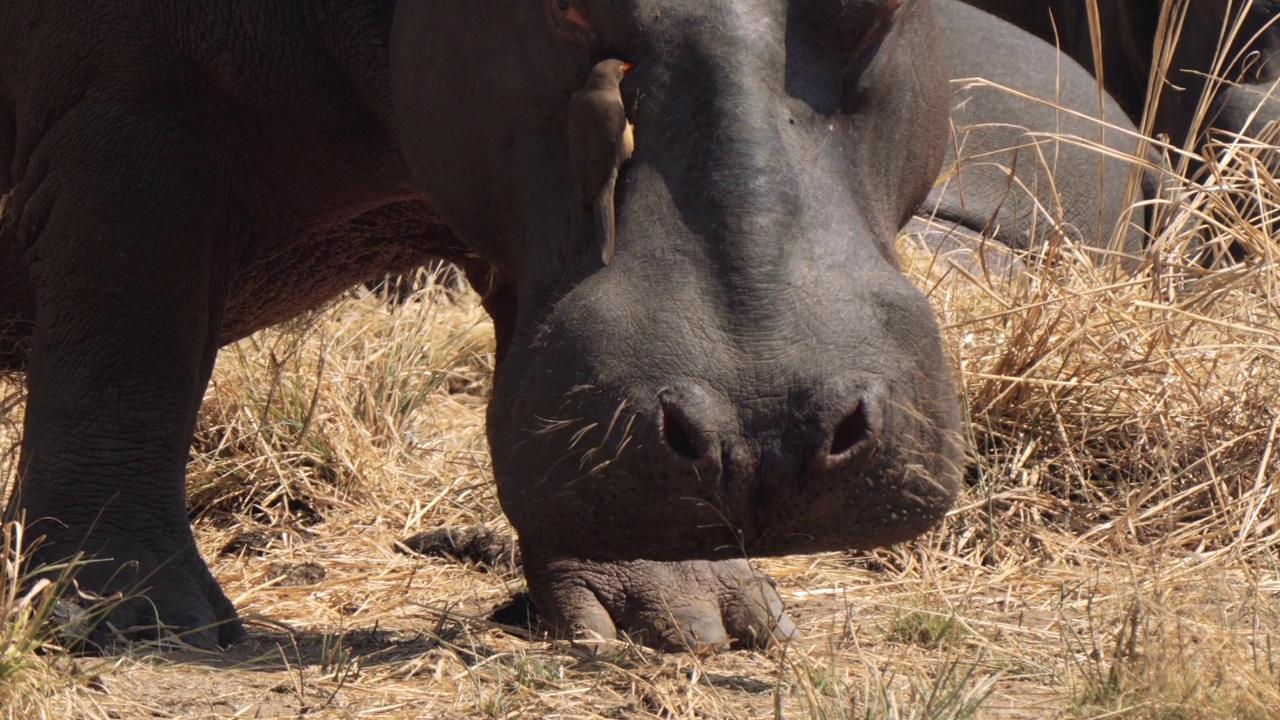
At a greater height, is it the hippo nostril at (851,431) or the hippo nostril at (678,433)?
the hippo nostril at (678,433)

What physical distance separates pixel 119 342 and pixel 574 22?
101 centimetres

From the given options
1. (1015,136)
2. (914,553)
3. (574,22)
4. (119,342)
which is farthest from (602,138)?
(1015,136)

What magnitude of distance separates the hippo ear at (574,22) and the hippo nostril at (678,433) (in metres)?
0.52

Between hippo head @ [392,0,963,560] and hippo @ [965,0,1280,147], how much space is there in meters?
2.82

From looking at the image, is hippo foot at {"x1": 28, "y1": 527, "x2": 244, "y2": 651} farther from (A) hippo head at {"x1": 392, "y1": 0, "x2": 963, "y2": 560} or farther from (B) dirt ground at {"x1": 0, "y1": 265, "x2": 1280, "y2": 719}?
(A) hippo head at {"x1": 392, "y1": 0, "x2": 963, "y2": 560}

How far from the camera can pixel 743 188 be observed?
2156mm

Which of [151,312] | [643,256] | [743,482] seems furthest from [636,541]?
[151,312]

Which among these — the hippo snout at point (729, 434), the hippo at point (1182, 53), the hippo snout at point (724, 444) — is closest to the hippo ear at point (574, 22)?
the hippo snout at point (724, 444)

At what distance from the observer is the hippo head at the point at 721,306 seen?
209 centimetres

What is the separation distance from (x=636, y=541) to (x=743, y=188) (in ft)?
1.50

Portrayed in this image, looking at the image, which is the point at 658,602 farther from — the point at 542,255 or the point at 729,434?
the point at 729,434

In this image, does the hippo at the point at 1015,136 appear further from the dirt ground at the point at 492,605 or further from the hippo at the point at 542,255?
the hippo at the point at 542,255

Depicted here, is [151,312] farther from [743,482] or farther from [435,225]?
[743,482]

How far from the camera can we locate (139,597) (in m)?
2.76
